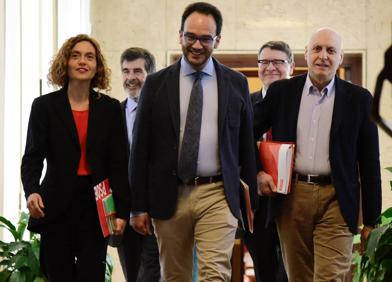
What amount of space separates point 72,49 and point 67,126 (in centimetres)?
39

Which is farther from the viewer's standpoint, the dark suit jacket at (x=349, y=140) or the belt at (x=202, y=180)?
the dark suit jacket at (x=349, y=140)

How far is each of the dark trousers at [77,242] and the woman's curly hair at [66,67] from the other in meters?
0.48

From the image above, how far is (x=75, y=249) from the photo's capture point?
10.5ft

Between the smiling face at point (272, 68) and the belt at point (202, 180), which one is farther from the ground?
the smiling face at point (272, 68)

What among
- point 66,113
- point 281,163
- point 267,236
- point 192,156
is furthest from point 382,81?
point 267,236

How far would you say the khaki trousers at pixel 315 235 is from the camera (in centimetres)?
348

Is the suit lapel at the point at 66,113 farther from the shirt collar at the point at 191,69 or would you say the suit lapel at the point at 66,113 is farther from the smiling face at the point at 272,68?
the smiling face at the point at 272,68

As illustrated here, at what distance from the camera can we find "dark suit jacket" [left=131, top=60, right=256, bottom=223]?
3.22m

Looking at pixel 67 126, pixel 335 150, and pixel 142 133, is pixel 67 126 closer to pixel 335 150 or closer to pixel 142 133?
pixel 142 133

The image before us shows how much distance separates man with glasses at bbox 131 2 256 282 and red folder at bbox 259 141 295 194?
0.19 m

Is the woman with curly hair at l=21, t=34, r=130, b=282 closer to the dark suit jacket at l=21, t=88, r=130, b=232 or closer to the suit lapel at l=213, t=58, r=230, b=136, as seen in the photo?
the dark suit jacket at l=21, t=88, r=130, b=232

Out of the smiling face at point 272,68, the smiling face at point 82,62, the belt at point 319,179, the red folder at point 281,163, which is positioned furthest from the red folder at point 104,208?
the smiling face at point 272,68

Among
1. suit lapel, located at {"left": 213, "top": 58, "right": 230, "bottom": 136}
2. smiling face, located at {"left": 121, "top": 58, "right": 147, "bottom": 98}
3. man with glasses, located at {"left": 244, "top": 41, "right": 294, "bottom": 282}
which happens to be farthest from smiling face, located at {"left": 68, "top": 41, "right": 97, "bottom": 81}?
man with glasses, located at {"left": 244, "top": 41, "right": 294, "bottom": 282}

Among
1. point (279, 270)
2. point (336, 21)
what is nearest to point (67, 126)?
point (279, 270)
